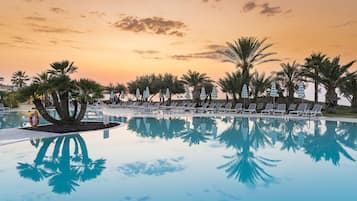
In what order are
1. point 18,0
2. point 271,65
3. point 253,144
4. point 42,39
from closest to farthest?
point 253,144
point 18,0
point 42,39
point 271,65

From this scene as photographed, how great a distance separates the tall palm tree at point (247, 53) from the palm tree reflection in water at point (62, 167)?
18.9 meters

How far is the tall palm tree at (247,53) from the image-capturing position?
25297mm

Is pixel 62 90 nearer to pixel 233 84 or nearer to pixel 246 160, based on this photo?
pixel 246 160

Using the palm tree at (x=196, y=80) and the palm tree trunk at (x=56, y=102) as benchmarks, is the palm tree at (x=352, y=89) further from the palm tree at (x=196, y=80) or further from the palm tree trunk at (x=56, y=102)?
the palm tree trunk at (x=56, y=102)

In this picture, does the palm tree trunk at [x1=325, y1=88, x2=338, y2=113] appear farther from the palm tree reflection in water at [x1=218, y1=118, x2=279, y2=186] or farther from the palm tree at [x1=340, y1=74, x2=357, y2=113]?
the palm tree reflection in water at [x1=218, y1=118, x2=279, y2=186]

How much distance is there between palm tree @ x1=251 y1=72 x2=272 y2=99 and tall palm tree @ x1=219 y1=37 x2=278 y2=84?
83cm

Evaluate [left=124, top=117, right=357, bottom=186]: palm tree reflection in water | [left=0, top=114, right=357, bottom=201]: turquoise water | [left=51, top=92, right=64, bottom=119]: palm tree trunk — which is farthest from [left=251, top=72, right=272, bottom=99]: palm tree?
[left=51, top=92, right=64, bottom=119]: palm tree trunk

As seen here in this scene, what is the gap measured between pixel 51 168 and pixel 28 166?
61 cm

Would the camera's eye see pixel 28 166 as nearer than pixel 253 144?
Yes

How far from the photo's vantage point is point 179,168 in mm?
6895

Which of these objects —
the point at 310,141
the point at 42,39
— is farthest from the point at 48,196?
the point at 42,39

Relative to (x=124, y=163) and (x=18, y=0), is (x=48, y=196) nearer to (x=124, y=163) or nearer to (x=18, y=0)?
(x=124, y=163)

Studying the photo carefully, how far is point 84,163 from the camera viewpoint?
7379mm

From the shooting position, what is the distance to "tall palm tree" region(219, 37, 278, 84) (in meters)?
25.3
